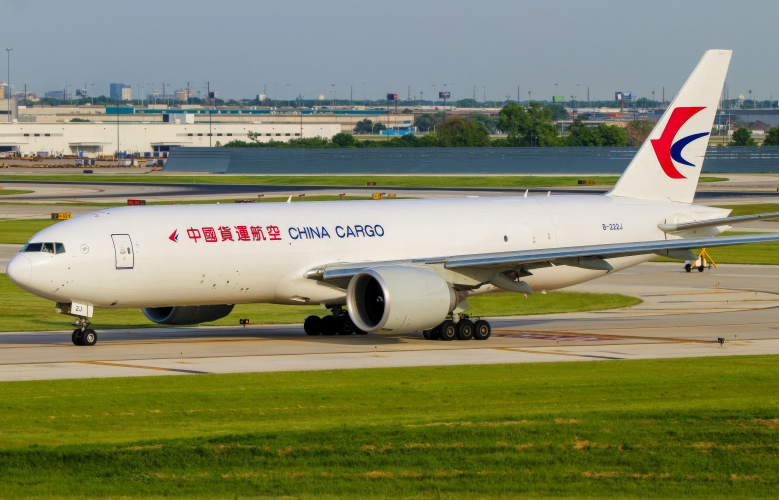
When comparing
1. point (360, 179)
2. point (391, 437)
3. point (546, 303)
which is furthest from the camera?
point (360, 179)

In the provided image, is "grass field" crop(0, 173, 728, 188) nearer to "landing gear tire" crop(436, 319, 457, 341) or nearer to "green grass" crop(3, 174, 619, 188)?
"green grass" crop(3, 174, 619, 188)

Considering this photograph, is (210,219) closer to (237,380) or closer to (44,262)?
(44,262)

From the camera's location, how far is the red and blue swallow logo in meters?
38.3

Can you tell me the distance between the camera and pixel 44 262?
27.9 metres

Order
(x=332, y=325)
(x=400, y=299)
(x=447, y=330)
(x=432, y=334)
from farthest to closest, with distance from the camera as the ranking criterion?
(x=332, y=325) → (x=432, y=334) → (x=447, y=330) → (x=400, y=299)

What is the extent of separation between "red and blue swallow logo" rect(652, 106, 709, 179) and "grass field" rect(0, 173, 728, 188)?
93382 millimetres

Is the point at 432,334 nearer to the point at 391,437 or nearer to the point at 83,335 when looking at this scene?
the point at 83,335

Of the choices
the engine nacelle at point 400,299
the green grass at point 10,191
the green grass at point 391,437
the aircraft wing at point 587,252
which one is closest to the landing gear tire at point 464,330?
the engine nacelle at point 400,299

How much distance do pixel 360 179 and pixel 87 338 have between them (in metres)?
123

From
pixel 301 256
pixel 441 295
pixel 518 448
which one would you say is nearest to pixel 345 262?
pixel 301 256

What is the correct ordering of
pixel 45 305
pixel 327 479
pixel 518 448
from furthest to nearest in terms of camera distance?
pixel 45 305
pixel 518 448
pixel 327 479

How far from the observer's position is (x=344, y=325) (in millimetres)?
34750

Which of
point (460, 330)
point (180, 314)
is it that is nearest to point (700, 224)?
point (460, 330)

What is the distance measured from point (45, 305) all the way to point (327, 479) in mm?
30971
